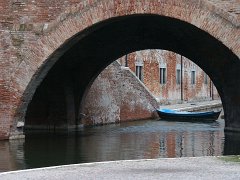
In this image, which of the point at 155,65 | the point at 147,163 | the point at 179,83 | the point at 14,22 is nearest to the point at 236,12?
the point at 147,163

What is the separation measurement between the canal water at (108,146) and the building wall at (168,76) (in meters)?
12.1

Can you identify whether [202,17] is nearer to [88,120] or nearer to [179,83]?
[88,120]

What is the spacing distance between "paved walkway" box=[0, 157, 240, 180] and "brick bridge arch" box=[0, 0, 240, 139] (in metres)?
3.95

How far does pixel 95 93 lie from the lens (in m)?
25.1

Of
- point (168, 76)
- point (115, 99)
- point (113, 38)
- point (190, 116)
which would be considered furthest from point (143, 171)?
point (168, 76)

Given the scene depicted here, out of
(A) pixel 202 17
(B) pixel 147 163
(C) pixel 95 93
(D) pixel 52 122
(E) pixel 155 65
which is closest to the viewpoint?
(B) pixel 147 163

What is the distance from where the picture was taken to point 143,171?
10125 mm

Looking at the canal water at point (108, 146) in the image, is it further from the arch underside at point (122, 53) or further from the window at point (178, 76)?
the window at point (178, 76)

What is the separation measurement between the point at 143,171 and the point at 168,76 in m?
29.4

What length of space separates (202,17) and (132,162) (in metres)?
4.45

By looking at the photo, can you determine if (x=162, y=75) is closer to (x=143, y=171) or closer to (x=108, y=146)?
(x=108, y=146)

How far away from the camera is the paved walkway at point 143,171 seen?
9.49m

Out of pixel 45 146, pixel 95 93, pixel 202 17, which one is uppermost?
pixel 202 17

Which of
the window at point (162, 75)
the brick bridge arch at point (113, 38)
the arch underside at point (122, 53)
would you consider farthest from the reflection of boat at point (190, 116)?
the brick bridge arch at point (113, 38)
